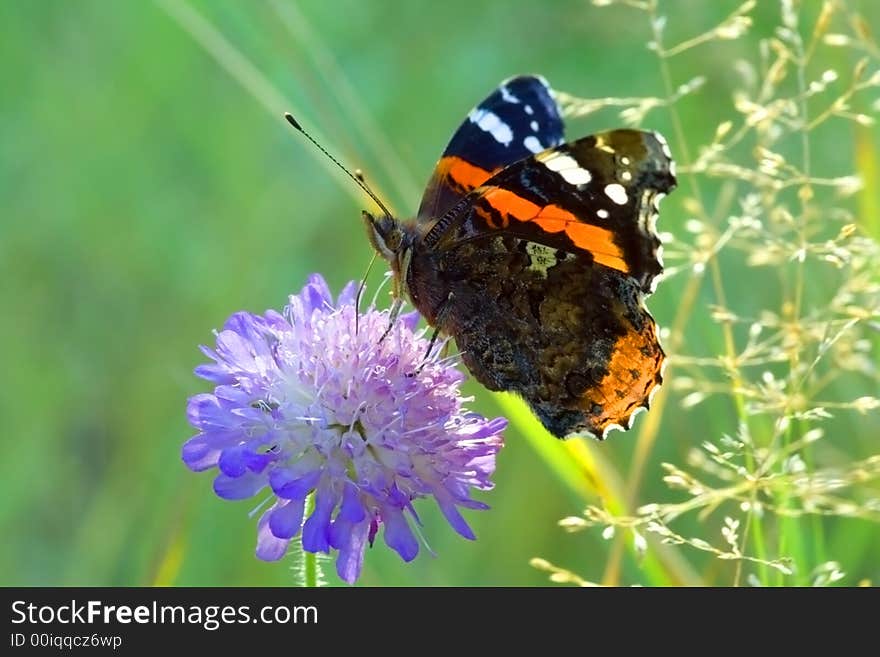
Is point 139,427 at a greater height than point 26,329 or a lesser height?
lesser

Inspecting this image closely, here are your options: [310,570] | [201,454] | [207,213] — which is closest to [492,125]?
[201,454]

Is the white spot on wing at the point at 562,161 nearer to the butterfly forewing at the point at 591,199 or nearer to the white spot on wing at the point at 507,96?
the butterfly forewing at the point at 591,199

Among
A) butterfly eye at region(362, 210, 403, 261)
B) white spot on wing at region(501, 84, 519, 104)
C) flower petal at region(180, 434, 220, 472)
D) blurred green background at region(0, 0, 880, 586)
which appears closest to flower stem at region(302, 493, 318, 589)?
flower petal at region(180, 434, 220, 472)

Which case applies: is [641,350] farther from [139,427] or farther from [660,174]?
[139,427]

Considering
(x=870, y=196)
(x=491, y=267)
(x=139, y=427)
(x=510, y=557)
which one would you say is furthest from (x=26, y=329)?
(x=870, y=196)

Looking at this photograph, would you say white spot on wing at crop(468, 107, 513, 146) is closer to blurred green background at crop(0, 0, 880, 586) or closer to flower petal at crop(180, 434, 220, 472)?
blurred green background at crop(0, 0, 880, 586)

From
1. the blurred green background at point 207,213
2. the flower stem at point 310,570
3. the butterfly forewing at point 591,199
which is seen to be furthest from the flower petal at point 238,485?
the blurred green background at point 207,213

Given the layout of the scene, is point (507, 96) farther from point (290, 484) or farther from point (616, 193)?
point (290, 484)
